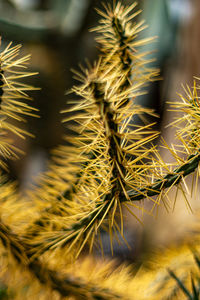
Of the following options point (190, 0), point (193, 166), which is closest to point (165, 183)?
point (193, 166)

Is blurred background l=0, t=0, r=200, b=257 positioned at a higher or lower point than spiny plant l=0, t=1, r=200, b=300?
higher

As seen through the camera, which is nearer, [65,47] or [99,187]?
[99,187]

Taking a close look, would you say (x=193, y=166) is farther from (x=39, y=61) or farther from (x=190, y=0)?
(x=39, y=61)

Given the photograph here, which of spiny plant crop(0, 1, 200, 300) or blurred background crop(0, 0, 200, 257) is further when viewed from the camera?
blurred background crop(0, 0, 200, 257)

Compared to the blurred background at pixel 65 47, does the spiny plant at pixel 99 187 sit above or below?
below

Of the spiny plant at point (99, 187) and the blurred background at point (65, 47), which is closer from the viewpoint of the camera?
the spiny plant at point (99, 187)

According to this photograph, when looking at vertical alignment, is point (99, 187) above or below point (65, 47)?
below
